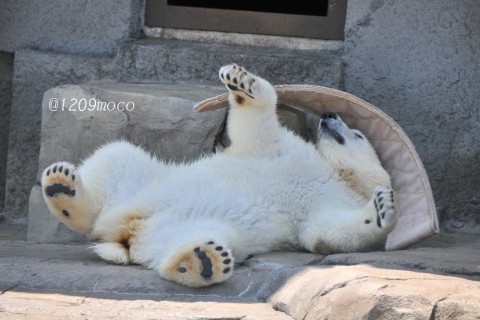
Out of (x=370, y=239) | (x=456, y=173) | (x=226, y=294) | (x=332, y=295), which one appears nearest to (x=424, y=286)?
(x=332, y=295)

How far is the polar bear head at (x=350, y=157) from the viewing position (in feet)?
14.1

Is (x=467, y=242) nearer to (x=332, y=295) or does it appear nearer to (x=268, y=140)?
(x=268, y=140)

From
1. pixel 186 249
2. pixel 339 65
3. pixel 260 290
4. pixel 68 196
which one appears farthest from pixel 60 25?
pixel 260 290

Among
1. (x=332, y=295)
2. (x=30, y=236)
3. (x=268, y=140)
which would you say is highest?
(x=268, y=140)

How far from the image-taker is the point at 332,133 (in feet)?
14.3

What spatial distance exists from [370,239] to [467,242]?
0.92m

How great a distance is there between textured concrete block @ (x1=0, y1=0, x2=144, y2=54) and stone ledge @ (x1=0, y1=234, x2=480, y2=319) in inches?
73.0

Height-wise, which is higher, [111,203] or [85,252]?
[111,203]

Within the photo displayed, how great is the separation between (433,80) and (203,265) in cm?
237

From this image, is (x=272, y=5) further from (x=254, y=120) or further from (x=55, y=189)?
(x=55, y=189)

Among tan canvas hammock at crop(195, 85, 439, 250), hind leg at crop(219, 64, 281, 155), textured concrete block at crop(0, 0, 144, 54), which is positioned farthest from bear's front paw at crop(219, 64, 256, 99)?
textured concrete block at crop(0, 0, 144, 54)

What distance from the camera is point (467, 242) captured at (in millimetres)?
4578

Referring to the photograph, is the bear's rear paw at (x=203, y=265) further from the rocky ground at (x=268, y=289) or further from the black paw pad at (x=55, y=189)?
the black paw pad at (x=55, y=189)

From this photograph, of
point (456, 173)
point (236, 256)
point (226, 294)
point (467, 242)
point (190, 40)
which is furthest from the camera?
point (190, 40)
